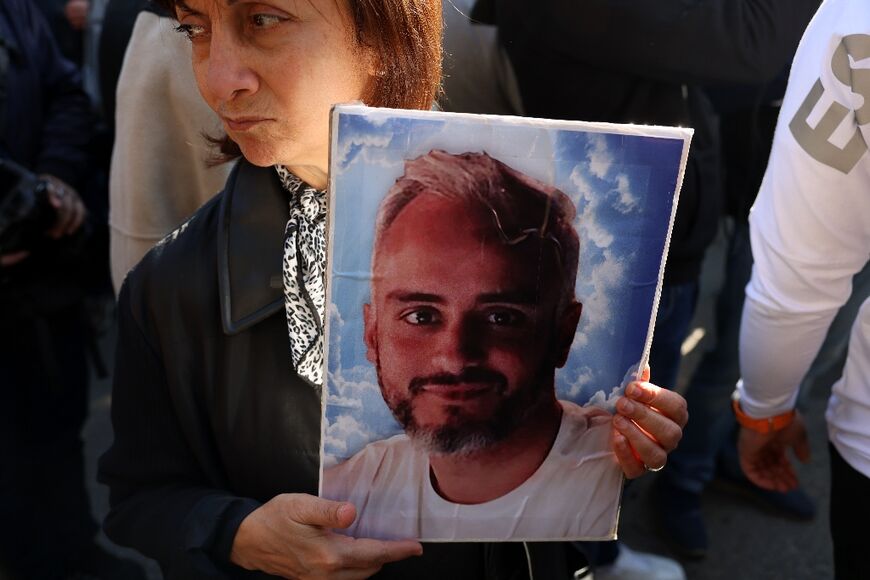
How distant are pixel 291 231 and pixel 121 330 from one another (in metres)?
0.28

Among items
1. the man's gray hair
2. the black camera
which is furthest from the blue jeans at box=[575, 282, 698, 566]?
the black camera

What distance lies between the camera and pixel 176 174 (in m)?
1.87

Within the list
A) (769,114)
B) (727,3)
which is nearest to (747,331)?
(727,3)

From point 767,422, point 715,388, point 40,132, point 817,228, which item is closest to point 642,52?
point 817,228

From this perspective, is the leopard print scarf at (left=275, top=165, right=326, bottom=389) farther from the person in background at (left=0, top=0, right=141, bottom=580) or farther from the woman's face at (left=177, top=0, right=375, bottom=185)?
the person in background at (left=0, top=0, right=141, bottom=580)

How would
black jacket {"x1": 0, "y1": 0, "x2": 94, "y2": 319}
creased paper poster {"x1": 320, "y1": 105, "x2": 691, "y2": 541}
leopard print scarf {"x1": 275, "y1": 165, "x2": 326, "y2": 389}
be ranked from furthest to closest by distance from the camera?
black jacket {"x1": 0, "y1": 0, "x2": 94, "y2": 319} → leopard print scarf {"x1": 275, "y1": 165, "x2": 326, "y2": 389} → creased paper poster {"x1": 320, "y1": 105, "x2": 691, "y2": 541}

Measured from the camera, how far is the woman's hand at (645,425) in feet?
3.48

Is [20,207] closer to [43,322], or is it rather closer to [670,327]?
[43,322]

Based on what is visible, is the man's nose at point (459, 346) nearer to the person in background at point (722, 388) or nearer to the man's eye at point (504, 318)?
the man's eye at point (504, 318)

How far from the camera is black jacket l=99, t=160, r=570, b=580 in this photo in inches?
47.9

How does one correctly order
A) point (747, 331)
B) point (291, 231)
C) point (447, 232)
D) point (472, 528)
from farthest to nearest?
point (747, 331) → point (291, 231) → point (472, 528) → point (447, 232)

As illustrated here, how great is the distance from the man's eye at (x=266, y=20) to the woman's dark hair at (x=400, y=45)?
0.29ft

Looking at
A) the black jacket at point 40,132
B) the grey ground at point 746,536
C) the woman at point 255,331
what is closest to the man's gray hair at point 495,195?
the woman at point 255,331

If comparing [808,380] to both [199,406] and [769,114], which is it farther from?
[199,406]
